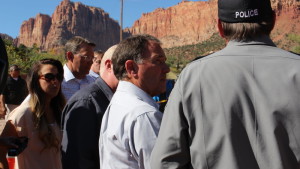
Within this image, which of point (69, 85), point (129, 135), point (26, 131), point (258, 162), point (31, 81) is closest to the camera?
point (258, 162)

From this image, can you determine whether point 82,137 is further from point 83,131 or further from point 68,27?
point 68,27

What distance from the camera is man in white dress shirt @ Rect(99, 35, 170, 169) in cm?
196

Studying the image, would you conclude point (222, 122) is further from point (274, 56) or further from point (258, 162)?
point (274, 56)

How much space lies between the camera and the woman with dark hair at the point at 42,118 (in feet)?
11.1

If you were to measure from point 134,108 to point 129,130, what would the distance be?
0.12 m

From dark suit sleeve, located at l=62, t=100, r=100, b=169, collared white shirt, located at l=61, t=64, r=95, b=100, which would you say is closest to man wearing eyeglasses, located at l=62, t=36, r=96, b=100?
collared white shirt, located at l=61, t=64, r=95, b=100

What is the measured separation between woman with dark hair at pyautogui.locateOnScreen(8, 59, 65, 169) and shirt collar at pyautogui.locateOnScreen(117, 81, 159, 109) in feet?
4.62

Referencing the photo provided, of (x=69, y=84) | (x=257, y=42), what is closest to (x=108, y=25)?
(x=69, y=84)

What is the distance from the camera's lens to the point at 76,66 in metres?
5.33

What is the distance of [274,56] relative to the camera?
1605mm

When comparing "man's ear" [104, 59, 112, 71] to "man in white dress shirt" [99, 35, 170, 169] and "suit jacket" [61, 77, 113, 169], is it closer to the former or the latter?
"suit jacket" [61, 77, 113, 169]

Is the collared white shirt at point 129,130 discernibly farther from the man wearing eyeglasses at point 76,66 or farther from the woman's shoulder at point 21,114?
the man wearing eyeglasses at point 76,66

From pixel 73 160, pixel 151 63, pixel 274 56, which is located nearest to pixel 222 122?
pixel 274 56

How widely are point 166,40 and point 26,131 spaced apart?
140m
